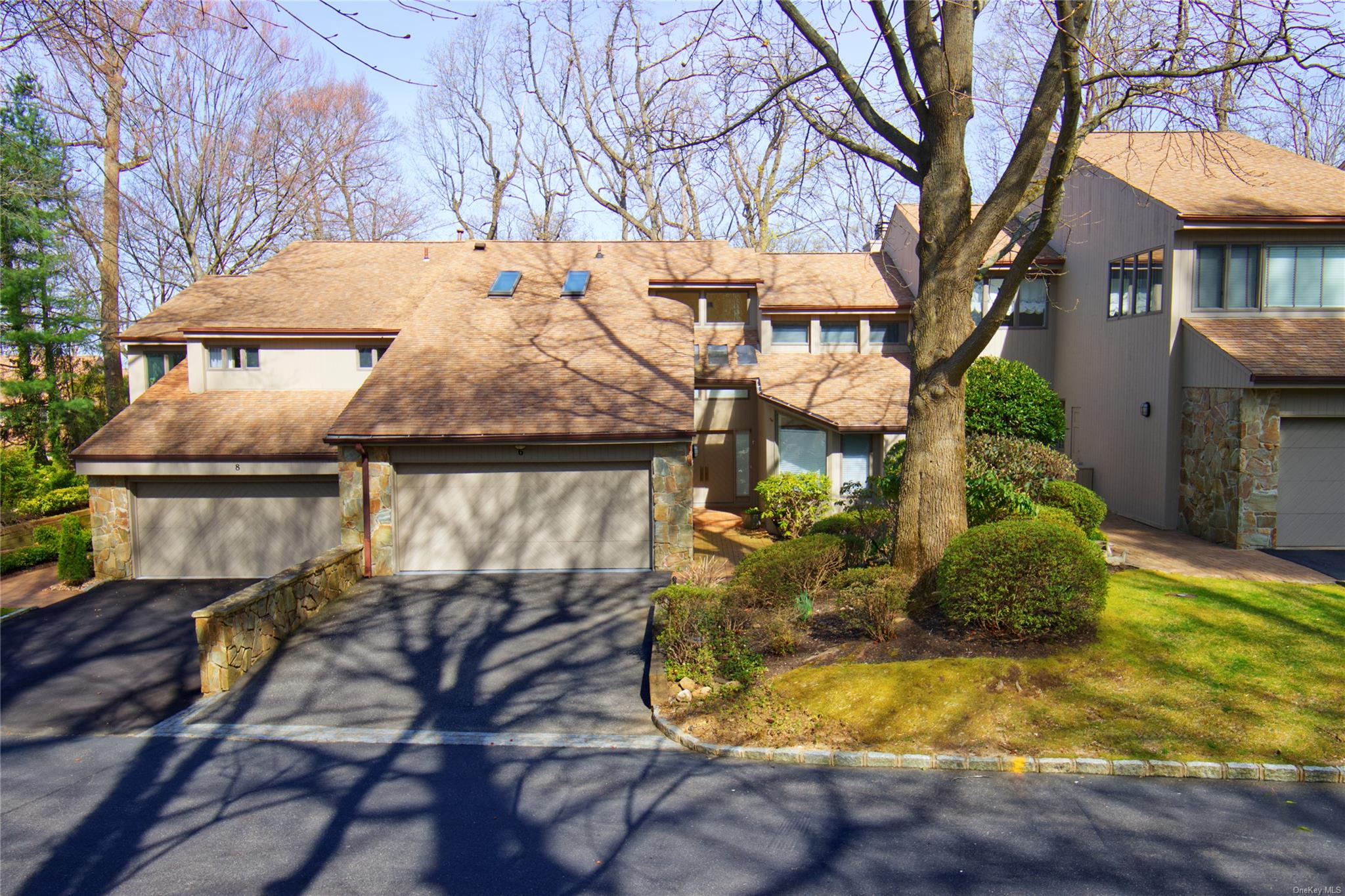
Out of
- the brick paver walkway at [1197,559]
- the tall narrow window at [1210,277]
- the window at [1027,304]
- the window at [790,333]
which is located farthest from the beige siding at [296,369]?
the tall narrow window at [1210,277]

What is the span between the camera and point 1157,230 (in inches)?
610

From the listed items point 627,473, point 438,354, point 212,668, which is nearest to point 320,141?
point 438,354

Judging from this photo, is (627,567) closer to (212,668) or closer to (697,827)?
(212,668)

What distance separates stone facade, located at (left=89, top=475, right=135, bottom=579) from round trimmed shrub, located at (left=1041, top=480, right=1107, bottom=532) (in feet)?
54.4

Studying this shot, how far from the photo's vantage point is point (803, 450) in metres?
17.8

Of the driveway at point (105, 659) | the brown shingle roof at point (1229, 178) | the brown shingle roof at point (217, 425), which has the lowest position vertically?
the driveway at point (105, 659)

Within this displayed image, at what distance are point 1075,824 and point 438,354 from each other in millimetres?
12735

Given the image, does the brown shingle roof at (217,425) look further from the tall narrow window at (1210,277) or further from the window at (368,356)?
the tall narrow window at (1210,277)

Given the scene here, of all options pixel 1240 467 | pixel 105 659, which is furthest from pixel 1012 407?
pixel 105 659

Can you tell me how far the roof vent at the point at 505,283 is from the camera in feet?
59.1

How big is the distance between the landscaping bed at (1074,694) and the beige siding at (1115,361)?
715cm

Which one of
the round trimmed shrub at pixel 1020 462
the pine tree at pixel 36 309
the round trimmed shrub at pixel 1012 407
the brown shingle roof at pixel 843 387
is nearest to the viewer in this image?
the round trimmed shrub at pixel 1020 462

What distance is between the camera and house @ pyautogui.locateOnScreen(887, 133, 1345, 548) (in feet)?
45.0

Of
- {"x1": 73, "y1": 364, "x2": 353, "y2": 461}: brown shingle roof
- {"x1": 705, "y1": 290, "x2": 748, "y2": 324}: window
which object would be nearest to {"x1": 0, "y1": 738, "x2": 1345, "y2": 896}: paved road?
{"x1": 73, "y1": 364, "x2": 353, "y2": 461}: brown shingle roof
